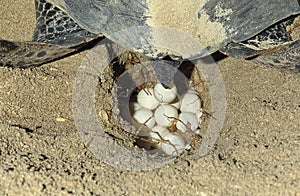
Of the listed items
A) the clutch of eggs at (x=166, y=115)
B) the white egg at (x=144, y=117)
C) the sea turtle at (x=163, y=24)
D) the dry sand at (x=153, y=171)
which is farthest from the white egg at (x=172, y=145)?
the sea turtle at (x=163, y=24)

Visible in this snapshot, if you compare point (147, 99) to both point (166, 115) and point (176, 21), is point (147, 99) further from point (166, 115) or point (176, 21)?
point (176, 21)

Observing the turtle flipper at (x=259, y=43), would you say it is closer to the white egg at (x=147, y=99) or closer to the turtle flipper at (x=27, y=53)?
the white egg at (x=147, y=99)

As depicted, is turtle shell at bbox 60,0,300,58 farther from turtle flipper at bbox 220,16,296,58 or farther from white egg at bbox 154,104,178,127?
white egg at bbox 154,104,178,127

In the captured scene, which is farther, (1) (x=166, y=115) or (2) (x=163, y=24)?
(1) (x=166, y=115)

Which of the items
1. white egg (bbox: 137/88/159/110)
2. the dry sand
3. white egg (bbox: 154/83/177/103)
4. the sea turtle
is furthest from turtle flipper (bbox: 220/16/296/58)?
white egg (bbox: 137/88/159/110)

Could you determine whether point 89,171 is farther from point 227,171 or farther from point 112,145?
point 227,171

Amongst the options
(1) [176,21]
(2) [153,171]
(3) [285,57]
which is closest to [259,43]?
(3) [285,57]
